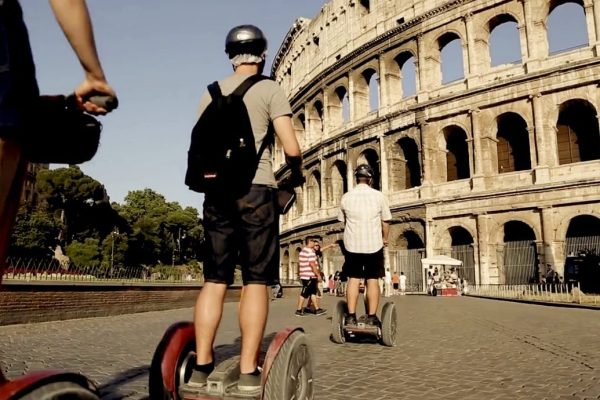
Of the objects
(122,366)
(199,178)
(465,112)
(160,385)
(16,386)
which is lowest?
(122,366)

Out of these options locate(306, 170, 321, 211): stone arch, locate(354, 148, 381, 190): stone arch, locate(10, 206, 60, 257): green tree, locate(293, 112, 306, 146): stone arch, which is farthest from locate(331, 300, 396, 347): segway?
locate(10, 206, 60, 257): green tree

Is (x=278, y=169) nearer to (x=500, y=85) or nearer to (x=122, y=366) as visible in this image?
(x=500, y=85)

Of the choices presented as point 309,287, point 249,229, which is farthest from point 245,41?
point 309,287

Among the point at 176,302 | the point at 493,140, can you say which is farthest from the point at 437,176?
the point at 176,302

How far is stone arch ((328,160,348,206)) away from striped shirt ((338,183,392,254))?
25.1 metres

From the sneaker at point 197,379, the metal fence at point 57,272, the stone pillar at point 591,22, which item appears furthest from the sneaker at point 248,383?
the stone pillar at point 591,22

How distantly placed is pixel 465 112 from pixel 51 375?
2500cm

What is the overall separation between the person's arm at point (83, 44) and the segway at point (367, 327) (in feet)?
15.0

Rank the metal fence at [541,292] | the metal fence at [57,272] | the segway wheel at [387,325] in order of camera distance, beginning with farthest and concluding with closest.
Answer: the metal fence at [541,292] → the metal fence at [57,272] → the segway wheel at [387,325]

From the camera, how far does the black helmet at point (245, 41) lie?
2754 mm

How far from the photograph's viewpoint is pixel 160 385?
7.95 feet

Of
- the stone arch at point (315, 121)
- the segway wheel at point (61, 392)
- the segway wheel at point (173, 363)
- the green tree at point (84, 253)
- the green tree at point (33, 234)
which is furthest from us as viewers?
the green tree at point (84, 253)

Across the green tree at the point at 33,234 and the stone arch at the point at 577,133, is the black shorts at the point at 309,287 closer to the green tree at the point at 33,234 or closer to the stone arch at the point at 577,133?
the stone arch at the point at 577,133

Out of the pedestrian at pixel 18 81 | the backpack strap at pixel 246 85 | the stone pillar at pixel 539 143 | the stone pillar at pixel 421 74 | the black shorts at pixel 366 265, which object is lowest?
the black shorts at pixel 366 265
